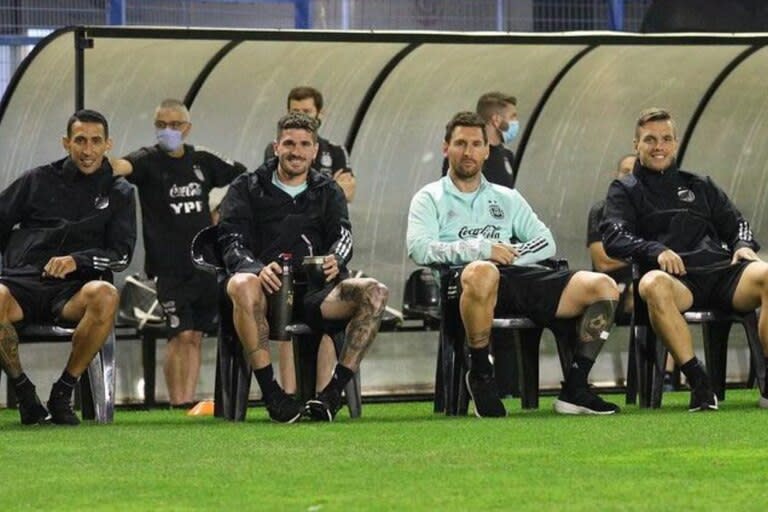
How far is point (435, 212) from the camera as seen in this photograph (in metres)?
12.2

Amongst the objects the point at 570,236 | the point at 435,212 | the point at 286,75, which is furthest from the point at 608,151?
the point at 435,212

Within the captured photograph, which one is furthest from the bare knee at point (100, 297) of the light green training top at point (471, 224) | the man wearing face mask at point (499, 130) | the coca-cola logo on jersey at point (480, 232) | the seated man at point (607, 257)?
the seated man at point (607, 257)

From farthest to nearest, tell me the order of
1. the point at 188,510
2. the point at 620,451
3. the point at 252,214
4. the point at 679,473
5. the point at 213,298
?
the point at 213,298 → the point at 252,214 → the point at 620,451 → the point at 679,473 → the point at 188,510

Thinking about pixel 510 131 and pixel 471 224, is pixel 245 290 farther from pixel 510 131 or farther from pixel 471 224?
pixel 510 131

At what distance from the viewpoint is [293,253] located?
12.2 m

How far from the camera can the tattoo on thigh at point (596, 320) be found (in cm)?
1198

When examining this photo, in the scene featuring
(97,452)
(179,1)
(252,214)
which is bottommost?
(97,452)

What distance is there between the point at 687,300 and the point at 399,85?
14.4 ft

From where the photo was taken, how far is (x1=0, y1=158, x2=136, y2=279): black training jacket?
1224 cm

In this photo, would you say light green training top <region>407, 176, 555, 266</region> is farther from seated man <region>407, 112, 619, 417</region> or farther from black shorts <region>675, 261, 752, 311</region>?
black shorts <region>675, 261, 752, 311</region>

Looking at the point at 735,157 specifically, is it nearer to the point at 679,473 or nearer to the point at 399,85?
the point at 399,85

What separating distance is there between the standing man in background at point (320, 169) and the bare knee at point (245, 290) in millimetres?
1557

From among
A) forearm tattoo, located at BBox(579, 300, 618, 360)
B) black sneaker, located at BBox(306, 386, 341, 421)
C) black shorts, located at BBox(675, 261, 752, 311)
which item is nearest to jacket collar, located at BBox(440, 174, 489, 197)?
forearm tattoo, located at BBox(579, 300, 618, 360)

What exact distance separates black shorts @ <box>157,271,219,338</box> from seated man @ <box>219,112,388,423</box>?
235 centimetres
